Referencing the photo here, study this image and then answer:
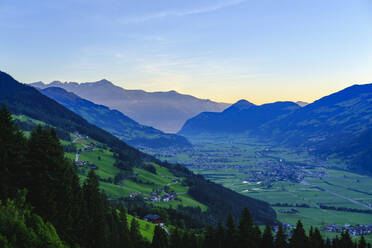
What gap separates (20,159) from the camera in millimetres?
38188

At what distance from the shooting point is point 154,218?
360ft

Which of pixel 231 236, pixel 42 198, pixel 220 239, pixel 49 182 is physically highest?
pixel 49 182

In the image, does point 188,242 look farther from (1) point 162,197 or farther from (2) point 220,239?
(1) point 162,197

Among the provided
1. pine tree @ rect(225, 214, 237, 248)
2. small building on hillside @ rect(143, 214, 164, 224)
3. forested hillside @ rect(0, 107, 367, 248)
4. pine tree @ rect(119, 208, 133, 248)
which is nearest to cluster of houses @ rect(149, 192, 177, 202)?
small building on hillside @ rect(143, 214, 164, 224)

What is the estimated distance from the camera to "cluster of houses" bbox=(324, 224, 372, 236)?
15450 cm

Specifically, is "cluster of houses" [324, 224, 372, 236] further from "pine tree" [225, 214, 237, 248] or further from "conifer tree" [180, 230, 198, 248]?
"pine tree" [225, 214, 237, 248]

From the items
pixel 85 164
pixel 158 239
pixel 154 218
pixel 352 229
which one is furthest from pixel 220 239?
pixel 85 164

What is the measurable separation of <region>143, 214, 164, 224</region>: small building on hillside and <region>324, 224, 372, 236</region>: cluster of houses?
94.2 meters

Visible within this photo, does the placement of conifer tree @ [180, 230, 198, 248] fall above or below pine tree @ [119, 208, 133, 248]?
below

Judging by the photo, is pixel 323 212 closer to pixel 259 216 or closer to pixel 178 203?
pixel 259 216

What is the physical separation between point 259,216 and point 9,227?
164733 mm

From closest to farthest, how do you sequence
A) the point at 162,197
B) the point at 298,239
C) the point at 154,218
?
the point at 298,239 → the point at 154,218 → the point at 162,197

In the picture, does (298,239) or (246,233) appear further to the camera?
(298,239)

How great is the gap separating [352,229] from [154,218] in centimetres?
10816
